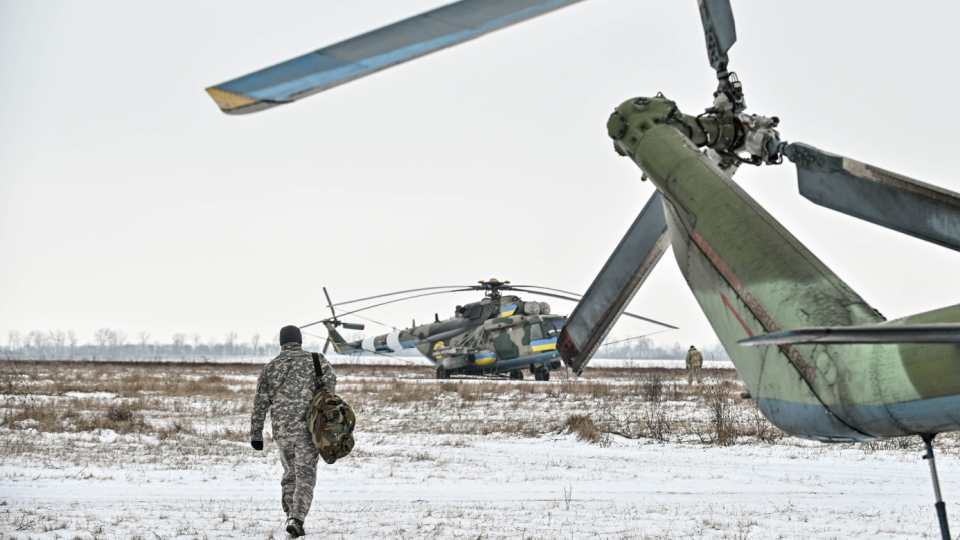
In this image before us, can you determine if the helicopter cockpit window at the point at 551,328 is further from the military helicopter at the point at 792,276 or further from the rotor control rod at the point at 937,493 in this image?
the rotor control rod at the point at 937,493

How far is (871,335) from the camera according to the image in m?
1.80

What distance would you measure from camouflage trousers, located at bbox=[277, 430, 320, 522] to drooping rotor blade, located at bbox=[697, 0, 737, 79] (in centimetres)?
392

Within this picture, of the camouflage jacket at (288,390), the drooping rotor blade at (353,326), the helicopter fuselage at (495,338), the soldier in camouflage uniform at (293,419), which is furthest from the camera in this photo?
the drooping rotor blade at (353,326)

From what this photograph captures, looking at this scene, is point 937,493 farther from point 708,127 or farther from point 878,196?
point 708,127

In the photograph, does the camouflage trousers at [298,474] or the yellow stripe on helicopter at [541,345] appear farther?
the yellow stripe on helicopter at [541,345]

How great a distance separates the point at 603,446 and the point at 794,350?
8019 mm

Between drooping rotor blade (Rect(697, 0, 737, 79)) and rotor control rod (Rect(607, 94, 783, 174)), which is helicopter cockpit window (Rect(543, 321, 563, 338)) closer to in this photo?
rotor control rod (Rect(607, 94, 783, 174))

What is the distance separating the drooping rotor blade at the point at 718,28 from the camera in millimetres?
3418

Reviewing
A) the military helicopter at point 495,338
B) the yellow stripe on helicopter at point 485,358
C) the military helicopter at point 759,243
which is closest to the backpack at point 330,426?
the military helicopter at point 759,243

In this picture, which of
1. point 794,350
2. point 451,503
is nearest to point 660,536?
point 451,503

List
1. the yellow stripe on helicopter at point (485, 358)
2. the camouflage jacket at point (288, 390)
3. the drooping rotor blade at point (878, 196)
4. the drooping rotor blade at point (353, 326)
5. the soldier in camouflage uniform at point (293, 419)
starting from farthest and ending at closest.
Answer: the drooping rotor blade at point (353, 326)
the yellow stripe on helicopter at point (485, 358)
the camouflage jacket at point (288, 390)
the soldier in camouflage uniform at point (293, 419)
the drooping rotor blade at point (878, 196)

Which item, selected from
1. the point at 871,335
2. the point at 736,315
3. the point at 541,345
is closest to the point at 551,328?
the point at 541,345

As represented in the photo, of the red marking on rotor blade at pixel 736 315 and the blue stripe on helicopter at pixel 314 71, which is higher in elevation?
the blue stripe on helicopter at pixel 314 71

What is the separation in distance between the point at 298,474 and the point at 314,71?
400 centimetres
